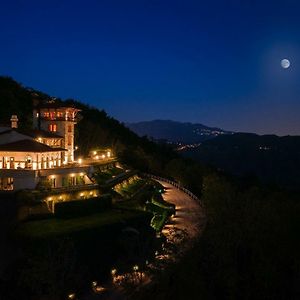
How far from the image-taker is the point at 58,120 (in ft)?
179

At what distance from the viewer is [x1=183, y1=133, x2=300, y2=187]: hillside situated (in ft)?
454

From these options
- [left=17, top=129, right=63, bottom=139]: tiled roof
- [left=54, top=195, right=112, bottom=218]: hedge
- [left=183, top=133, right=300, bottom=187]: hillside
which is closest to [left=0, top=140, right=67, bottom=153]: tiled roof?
[left=17, top=129, right=63, bottom=139]: tiled roof

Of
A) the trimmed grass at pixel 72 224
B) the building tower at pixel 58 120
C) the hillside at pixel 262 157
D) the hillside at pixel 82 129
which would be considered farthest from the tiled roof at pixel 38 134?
the hillside at pixel 262 157

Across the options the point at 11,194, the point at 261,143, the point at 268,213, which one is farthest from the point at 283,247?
the point at 261,143

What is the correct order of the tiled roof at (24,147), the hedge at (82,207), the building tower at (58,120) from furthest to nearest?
the building tower at (58,120), the tiled roof at (24,147), the hedge at (82,207)

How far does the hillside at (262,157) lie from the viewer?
5448 inches

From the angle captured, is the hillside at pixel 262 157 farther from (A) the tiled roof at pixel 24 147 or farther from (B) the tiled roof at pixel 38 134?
(A) the tiled roof at pixel 24 147

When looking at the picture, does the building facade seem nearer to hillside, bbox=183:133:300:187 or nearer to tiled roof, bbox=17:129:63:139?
tiled roof, bbox=17:129:63:139

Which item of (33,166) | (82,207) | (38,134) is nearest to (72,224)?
(82,207)

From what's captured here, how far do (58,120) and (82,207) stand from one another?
23.7m

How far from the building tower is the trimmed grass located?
21718 mm

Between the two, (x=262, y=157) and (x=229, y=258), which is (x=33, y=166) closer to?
(x=229, y=258)

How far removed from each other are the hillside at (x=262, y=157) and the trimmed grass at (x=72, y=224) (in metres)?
94.0

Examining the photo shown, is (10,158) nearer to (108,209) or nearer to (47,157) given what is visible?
(47,157)
